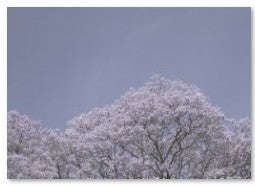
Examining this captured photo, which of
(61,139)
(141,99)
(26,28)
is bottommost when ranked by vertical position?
(61,139)

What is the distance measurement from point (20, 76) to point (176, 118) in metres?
1.52

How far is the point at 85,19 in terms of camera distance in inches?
232

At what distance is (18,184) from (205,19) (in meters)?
2.32

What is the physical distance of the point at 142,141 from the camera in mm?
5789

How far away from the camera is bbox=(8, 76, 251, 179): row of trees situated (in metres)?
5.73

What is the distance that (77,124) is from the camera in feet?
19.0

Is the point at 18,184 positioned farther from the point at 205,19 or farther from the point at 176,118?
the point at 205,19

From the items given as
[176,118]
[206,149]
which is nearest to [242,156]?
[206,149]

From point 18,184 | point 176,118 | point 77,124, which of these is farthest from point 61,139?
point 176,118

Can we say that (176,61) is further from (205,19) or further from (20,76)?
(20,76)

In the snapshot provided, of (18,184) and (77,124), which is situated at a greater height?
(77,124)

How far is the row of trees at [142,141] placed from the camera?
5.73 metres
